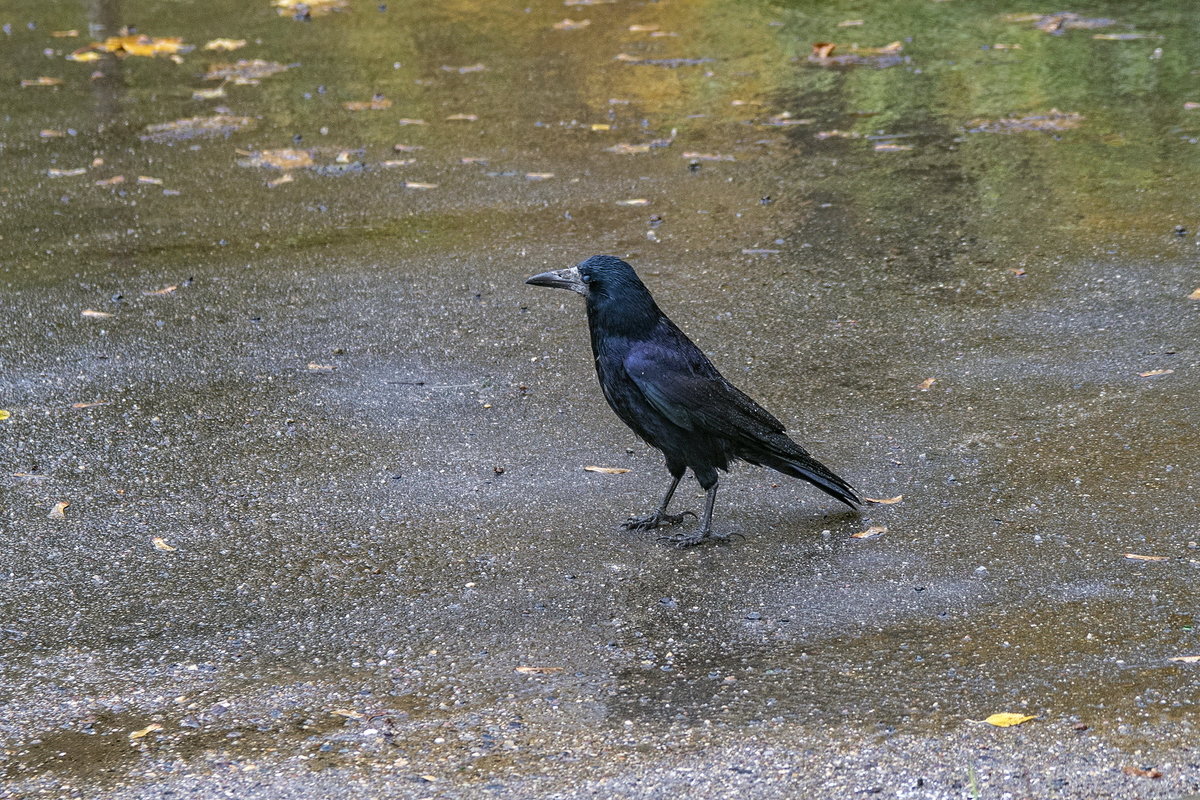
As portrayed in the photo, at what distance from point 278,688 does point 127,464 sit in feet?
6.03

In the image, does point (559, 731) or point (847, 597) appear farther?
point (847, 597)

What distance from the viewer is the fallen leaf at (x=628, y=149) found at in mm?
9008

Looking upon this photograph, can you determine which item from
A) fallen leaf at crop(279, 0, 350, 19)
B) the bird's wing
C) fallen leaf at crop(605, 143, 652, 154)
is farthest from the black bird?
fallen leaf at crop(279, 0, 350, 19)

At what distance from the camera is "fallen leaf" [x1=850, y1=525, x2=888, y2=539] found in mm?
4672

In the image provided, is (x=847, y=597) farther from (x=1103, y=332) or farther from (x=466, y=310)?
(x=466, y=310)

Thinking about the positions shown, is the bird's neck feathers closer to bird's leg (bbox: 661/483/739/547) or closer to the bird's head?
the bird's head

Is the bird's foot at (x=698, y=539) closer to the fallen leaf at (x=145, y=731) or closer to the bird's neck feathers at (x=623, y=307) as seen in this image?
the bird's neck feathers at (x=623, y=307)

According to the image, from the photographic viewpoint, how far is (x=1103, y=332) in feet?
20.1

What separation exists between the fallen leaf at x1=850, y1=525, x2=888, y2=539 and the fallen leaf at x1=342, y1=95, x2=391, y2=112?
6.68 meters

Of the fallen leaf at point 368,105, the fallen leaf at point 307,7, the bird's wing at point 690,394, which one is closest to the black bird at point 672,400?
the bird's wing at point 690,394

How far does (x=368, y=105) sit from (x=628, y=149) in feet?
7.99

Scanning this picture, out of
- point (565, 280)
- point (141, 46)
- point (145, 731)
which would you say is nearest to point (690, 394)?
point (565, 280)

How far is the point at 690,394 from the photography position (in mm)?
4645

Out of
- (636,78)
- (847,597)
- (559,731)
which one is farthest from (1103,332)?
(636,78)
